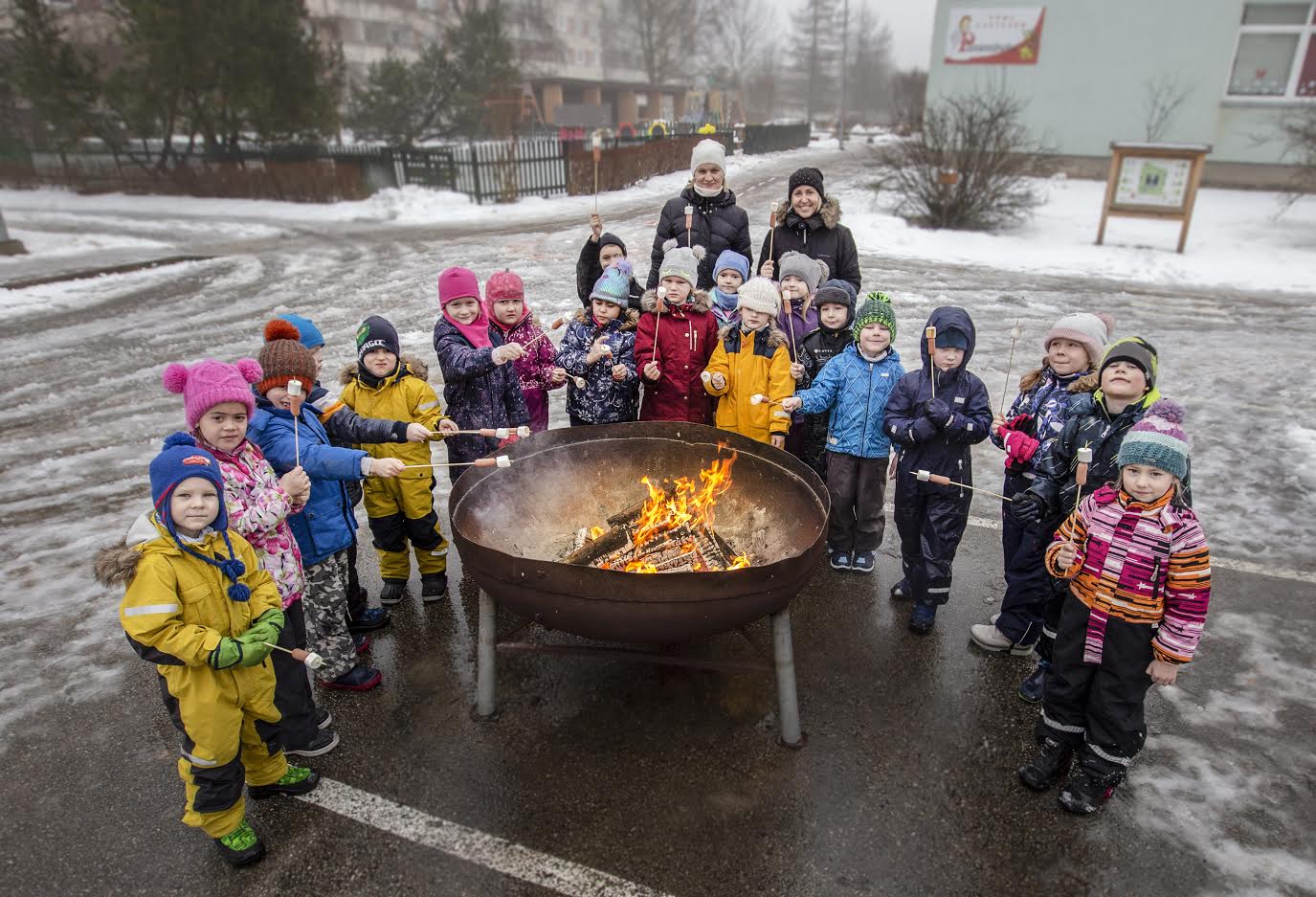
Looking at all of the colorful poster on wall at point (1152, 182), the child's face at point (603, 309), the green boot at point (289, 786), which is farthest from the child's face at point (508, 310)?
the colorful poster on wall at point (1152, 182)

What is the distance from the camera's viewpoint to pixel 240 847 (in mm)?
2793

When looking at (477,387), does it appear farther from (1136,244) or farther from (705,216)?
(1136,244)

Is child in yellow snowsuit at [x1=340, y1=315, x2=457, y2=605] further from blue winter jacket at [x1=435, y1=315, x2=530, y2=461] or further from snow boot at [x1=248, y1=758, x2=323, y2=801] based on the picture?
snow boot at [x1=248, y1=758, x2=323, y2=801]

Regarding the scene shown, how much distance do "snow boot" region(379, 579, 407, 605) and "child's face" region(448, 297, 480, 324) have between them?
1634mm

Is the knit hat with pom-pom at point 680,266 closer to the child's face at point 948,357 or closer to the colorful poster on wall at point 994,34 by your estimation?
the child's face at point 948,357

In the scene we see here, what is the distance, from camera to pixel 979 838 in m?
2.91

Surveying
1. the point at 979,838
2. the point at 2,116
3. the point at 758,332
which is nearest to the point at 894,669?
the point at 979,838

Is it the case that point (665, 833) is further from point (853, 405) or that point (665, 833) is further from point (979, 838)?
point (853, 405)

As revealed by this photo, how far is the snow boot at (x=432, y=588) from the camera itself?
177 inches

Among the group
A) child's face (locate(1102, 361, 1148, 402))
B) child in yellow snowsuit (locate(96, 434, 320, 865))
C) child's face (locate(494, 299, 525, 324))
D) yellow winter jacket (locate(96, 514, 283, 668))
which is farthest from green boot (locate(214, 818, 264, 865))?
child's face (locate(1102, 361, 1148, 402))


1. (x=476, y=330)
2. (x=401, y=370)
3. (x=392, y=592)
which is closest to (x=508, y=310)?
(x=476, y=330)

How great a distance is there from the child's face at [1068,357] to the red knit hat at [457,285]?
3.09 metres

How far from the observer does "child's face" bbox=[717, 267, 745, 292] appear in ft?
16.6

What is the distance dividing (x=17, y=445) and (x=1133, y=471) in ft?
27.8
